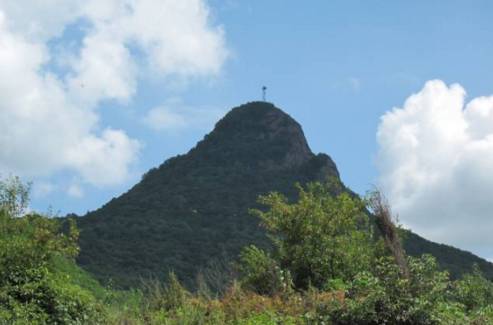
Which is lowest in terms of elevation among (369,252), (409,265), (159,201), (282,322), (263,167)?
(282,322)

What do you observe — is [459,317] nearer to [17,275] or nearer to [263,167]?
[17,275]

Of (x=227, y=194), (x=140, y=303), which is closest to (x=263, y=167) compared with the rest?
(x=227, y=194)

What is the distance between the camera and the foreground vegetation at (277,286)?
12.0m

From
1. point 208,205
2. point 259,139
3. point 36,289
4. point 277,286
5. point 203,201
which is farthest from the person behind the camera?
point 259,139

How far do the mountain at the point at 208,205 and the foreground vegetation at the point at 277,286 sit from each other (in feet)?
9.83

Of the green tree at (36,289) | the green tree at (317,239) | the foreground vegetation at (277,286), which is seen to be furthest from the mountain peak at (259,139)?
the green tree at (36,289)

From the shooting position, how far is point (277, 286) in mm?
16406

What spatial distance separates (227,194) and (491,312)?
59.7 metres

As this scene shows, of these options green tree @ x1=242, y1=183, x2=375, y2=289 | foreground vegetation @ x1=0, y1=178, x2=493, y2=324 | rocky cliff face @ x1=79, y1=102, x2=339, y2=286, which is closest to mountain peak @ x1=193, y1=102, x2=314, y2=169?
rocky cliff face @ x1=79, y1=102, x2=339, y2=286

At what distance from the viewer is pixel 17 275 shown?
14695 millimetres

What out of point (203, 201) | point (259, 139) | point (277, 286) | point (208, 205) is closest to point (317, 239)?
point (277, 286)

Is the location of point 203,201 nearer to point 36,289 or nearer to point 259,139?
point 259,139

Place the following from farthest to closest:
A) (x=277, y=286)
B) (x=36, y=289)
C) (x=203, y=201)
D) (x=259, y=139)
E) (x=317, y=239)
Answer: (x=259, y=139)
(x=203, y=201)
(x=317, y=239)
(x=277, y=286)
(x=36, y=289)

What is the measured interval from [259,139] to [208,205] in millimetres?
26186
